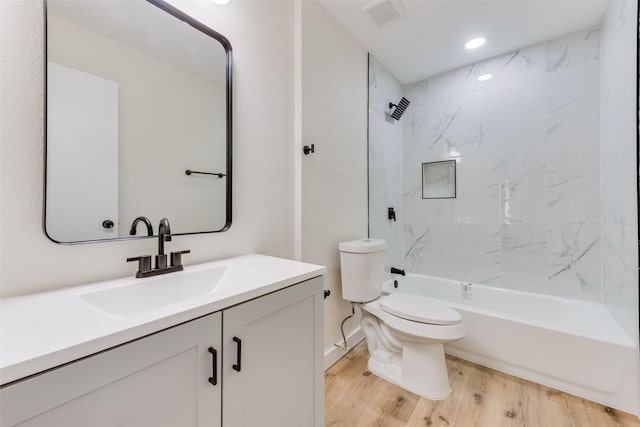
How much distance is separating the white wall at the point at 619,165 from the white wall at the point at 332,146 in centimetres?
152

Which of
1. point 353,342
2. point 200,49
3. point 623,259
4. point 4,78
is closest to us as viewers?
point 4,78

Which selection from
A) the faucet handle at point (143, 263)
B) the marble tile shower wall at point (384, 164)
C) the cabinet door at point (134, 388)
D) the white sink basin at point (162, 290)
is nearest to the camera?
the cabinet door at point (134, 388)

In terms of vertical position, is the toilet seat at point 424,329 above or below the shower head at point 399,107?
below

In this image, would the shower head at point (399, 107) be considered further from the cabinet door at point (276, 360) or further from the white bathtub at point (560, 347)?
the cabinet door at point (276, 360)

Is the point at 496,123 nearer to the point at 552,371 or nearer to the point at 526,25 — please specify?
the point at 526,25

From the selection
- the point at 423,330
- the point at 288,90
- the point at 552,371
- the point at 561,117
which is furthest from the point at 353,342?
the point at 561,117

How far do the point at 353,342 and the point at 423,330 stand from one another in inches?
28.2

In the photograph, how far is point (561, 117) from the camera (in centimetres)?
209

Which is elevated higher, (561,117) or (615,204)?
(561,117)

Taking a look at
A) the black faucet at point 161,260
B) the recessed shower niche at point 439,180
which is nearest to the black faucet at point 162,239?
the black faucet at point 161,260

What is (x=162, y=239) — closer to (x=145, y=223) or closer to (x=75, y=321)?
(x=145, y=223)

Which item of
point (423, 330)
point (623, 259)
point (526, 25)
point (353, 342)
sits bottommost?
point (353, 342)

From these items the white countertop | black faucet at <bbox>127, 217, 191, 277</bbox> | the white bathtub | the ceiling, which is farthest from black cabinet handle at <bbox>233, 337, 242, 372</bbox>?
the ceiling

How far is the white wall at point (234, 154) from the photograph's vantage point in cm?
76
